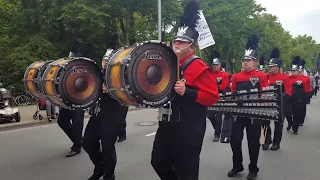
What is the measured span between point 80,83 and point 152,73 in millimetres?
1739

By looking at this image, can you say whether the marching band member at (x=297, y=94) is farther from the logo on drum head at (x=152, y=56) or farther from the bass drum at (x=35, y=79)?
the logo on drum head at (x=152, y=56)

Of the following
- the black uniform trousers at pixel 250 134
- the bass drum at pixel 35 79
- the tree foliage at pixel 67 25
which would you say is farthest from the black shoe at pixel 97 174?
the tree foliage at pixel 67 25

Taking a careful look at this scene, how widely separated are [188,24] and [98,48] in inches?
862

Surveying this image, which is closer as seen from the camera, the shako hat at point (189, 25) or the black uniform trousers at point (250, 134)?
the shako hat at point (189, 25)

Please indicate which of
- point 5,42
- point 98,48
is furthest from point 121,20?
point 5,42

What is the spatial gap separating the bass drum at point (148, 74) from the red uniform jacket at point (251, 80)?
258cm

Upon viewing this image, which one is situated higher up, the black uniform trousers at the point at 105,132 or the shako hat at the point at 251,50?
the shako hat at the point at 251,50

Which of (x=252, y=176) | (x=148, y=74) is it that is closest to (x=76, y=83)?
(x=148, y=74)

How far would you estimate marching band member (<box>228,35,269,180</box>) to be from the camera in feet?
17.5

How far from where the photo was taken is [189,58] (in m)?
3.35

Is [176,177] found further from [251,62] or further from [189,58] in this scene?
[251,62]

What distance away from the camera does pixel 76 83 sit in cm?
454

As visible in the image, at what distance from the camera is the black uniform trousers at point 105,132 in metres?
4.75

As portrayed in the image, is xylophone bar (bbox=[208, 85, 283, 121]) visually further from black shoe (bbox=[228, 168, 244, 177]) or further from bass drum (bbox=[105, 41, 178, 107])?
bass drum (bbox=[105, 41, 178, 107])
